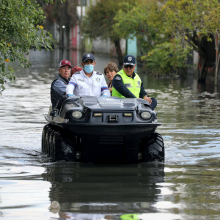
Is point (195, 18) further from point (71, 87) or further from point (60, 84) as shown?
point (71, 87)

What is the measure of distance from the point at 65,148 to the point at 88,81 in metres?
1.35

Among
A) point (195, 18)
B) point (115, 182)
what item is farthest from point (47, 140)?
point (195, 18)

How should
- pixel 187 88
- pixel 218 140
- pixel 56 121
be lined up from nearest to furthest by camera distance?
pixel 56 121, pixel 218 140, pixel 187 88

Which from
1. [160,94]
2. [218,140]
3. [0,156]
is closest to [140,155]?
[0,156]

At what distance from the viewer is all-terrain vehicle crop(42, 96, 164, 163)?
→ 7961 millimetres

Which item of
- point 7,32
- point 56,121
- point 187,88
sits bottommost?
point 187,88

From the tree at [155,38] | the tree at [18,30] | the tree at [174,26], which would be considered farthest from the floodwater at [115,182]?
the tree at [155,38]

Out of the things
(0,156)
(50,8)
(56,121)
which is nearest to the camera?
(56,121)

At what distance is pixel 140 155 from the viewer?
28.7ft

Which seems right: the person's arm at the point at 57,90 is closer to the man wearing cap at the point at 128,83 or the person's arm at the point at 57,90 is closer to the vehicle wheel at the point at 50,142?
the vehicle wheel at the point at 50,142

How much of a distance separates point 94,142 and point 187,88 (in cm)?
1779

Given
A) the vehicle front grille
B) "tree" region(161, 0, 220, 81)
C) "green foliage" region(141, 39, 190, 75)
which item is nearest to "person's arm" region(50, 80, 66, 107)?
the vehicle front grille

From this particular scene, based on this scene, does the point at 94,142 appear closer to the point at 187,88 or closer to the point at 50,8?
the point at 187,88

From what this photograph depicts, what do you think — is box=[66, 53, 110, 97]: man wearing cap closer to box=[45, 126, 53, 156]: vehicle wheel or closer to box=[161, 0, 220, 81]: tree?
box=[45, 126, 53, 156]: vehicle wheel
